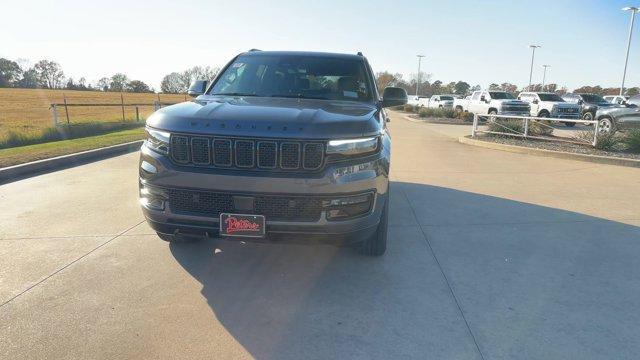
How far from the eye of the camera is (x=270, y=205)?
303cm

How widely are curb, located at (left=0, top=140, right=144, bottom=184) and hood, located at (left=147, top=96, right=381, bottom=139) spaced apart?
→ 17.6 feet

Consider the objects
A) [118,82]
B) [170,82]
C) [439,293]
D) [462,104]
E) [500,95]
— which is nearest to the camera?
[439,293]

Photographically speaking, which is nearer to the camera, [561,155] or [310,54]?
[310,54]

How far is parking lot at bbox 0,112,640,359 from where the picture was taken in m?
2.72

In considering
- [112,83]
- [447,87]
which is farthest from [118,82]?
[447,87]

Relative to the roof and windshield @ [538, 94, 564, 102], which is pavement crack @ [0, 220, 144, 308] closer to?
the roof

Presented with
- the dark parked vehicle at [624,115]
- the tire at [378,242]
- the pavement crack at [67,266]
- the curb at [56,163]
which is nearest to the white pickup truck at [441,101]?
the dark parked vehicle at [624,115]

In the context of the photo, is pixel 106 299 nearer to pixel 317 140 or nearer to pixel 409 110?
pixel 317 140

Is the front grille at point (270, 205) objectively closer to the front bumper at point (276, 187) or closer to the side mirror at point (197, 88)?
the front bumper at point (276, 187)

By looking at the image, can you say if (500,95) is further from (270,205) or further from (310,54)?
(270,205)

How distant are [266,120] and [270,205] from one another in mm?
596

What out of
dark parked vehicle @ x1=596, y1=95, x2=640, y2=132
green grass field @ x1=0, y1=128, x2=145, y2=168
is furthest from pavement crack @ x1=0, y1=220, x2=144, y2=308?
dark parked vehicle @ x1=596, y1=95, x2=640, y2=132

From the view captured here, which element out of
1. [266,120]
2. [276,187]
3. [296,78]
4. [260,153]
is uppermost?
[296,78]

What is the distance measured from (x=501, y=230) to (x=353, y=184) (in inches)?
103
